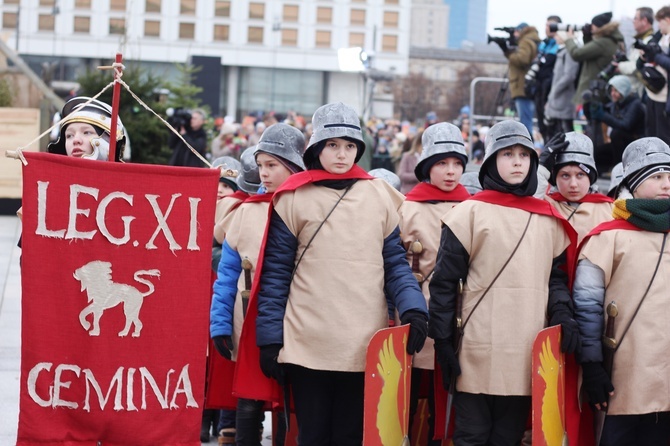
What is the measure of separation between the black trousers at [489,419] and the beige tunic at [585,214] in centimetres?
125

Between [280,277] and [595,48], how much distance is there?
23.7ft

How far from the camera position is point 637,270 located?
5289mm

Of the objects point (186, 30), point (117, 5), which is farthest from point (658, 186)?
point (186, 30)

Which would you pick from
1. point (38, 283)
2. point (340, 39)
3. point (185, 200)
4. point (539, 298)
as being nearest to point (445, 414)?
point (539, 298)

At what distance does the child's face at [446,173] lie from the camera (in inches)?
248

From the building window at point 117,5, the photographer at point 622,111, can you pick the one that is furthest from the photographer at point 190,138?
the building window at point 117,5

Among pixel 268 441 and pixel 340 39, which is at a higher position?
pixel 340 39

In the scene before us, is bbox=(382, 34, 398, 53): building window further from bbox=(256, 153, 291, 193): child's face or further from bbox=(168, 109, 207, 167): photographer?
bbox=(256, 153, 291, 193): child's face

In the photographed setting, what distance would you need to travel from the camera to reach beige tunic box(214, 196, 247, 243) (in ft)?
21.4

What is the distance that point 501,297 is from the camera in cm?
525

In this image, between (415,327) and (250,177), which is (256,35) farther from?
(415,327)

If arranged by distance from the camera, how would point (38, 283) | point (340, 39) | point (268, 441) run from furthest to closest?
point (340, 39)
point (268, 441)
point (38, 283)

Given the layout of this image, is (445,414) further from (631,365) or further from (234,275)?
(234,275)

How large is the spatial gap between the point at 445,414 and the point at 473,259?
2.59 feet
